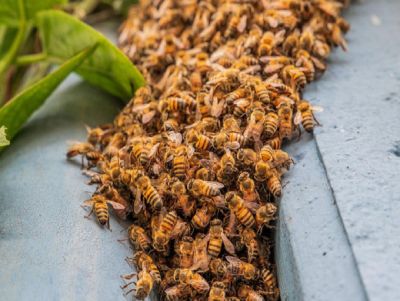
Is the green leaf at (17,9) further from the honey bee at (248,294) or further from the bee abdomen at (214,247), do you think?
the honey bee at (248,294)

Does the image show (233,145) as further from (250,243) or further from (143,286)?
(143,286)

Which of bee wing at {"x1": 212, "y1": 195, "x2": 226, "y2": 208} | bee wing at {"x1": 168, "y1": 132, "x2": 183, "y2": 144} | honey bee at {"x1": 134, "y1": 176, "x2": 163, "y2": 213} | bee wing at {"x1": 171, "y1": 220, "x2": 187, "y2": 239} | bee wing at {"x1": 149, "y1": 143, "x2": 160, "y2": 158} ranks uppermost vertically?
bee wing at {"x1": 168, "y1": 132, "x2": 183, "y2": 144}

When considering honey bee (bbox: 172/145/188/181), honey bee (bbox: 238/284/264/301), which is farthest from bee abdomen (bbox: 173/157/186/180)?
honey bee (bbox: 238/284/264/301)

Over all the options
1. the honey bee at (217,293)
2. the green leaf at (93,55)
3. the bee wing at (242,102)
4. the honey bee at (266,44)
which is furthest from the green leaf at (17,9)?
the honey bee at (217,293)

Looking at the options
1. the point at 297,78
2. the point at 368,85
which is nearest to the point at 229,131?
the point at 297,78

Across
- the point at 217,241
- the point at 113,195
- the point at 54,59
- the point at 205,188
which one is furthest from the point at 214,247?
the point at 54,59

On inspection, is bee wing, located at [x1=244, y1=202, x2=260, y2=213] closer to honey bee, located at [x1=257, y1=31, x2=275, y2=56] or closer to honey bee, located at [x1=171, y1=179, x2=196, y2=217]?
honey bee, located at [x1=171, y1=179, x2=196, y2=217]
